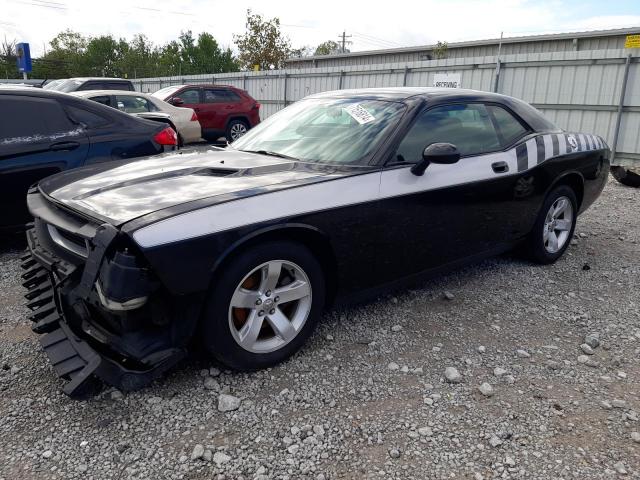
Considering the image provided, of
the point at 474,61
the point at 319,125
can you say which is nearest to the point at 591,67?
the point at 474,61

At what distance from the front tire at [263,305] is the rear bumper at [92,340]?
0.77 ft

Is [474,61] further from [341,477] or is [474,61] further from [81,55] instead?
[81,55]

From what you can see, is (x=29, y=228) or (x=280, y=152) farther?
(x=280, y=152)

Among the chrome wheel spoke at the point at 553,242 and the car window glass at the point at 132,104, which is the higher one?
the car window glass at the point at 132,104

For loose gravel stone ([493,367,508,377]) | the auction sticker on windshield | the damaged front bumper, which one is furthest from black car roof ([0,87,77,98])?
loose gravel stone ([493,367,508,377])

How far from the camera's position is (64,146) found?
4.57 meters

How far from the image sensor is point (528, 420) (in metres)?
2.49

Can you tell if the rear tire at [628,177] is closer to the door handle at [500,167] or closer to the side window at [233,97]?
the door handle at [500,167]

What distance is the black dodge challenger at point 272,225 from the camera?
2.32 metres

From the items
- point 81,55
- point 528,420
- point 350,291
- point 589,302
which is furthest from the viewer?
point 81,55

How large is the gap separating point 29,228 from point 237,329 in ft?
5.15

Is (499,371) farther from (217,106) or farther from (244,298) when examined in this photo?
(217,106)

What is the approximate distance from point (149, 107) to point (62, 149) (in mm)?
6768

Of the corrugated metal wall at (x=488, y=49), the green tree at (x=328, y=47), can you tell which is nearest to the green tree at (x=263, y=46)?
the corrugated metal wall at (x=488, y=49)
